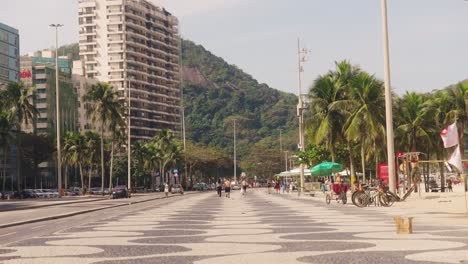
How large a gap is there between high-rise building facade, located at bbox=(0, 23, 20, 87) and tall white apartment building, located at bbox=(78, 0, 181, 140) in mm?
40802

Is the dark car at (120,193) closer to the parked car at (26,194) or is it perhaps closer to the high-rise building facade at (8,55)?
the parked car at (26,194)

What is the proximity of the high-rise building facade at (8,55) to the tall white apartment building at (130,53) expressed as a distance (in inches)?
1606

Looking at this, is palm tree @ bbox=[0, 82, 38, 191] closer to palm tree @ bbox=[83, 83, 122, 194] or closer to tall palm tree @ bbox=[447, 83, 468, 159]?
palm tree @ bbox=[83, 83, 122, 194]

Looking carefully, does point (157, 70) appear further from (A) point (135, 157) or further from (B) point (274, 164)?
(A) point (135, 157)

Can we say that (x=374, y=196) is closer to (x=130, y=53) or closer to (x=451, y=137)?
(x=451, y=137)

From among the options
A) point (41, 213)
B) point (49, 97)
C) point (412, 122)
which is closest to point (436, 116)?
point (412, 122)

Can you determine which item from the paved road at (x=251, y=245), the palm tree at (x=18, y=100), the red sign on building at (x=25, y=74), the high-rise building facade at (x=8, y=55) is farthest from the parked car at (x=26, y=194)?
the paved road at (x=251, y=245)

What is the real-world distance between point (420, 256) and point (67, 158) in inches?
4044

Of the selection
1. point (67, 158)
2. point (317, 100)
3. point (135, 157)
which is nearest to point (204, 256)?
point (317, 100)

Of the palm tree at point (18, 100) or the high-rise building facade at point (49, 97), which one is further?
the high-rise building facade at point (49, 97)

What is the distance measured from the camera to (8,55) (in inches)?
4722

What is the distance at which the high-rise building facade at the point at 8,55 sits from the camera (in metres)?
117

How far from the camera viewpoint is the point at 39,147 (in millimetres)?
112812

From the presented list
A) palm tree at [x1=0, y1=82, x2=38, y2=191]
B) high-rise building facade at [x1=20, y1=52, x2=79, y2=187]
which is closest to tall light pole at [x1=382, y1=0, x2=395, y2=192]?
palm tree at [x1=0, y1=82, x2=38, y2=191]
